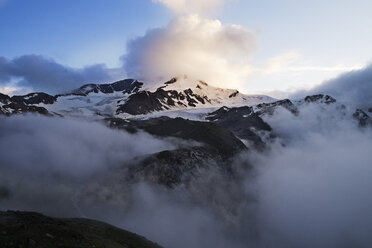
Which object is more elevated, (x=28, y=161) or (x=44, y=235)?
(x=28, y=161)

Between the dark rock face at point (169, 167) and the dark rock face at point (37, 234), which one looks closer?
the dark rock face at point (37, 234)

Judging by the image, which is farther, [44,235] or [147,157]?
[147,157]

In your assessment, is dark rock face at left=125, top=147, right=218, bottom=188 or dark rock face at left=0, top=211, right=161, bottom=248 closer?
dark rock face at left=0, top=211, right=161, bottom=248

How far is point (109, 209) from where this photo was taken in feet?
498

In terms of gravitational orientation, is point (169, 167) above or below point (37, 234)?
above

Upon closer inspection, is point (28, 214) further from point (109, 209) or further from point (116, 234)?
point (109, 209)

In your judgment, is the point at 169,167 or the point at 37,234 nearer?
the point at 37,234

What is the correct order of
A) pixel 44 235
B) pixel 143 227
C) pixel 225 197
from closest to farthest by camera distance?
pixel 44 235 < pixel 143 227 < pixel 225 197

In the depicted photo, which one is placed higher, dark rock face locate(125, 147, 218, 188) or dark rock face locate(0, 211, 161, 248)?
dark rock face locate(125, 147, 218, 188)

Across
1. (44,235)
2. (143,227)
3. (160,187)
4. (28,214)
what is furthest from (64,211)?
(44,235)

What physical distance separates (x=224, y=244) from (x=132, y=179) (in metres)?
50.8

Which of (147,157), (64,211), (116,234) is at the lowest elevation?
(116,234)

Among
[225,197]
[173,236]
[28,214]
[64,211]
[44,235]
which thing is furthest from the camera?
[225,197]

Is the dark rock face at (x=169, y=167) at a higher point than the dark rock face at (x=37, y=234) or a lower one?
higher
